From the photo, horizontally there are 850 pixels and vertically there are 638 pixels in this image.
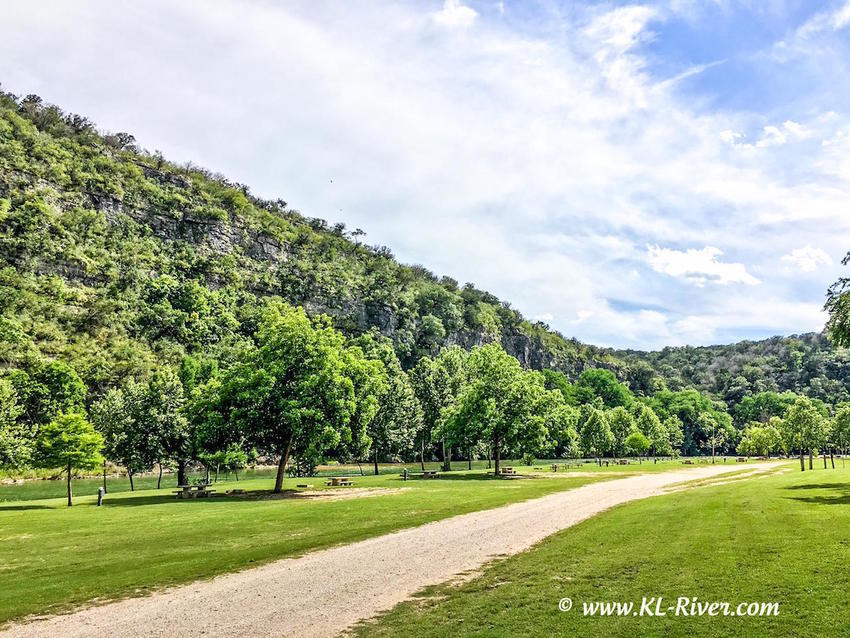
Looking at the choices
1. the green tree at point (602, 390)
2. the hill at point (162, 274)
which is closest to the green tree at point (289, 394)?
the hill at point (162, 274)

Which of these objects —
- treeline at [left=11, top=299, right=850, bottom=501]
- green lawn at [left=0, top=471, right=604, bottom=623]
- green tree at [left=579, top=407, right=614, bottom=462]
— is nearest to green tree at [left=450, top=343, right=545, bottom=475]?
treeline at [left=11, top=299, right=850, bottom=501]

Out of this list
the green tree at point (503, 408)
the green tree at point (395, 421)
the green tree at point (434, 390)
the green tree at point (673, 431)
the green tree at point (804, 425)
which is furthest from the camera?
the green tree at point (673, 431)

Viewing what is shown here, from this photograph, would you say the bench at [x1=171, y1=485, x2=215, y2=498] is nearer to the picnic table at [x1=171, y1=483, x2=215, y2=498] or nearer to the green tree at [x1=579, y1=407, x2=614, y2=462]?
the picnic table at [x1=171, y1=483, x2=215, y2=498]

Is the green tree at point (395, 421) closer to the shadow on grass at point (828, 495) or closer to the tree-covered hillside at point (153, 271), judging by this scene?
Answer: the shadow on grass at point (828, 495)

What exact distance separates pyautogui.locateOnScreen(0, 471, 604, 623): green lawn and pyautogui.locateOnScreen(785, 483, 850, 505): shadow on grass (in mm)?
13401

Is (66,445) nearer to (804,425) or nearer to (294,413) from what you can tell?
(294,413)

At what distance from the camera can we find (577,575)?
39.4 feet

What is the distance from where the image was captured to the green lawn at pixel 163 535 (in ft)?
41.5

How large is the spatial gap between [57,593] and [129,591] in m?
1.58

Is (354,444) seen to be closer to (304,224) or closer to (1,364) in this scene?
(1,364)

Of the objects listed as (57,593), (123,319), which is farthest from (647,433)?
(57,593)

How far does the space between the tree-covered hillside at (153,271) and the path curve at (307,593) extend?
82.5m

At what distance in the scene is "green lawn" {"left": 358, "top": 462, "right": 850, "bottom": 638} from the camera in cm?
872

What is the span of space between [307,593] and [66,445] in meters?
28.2
